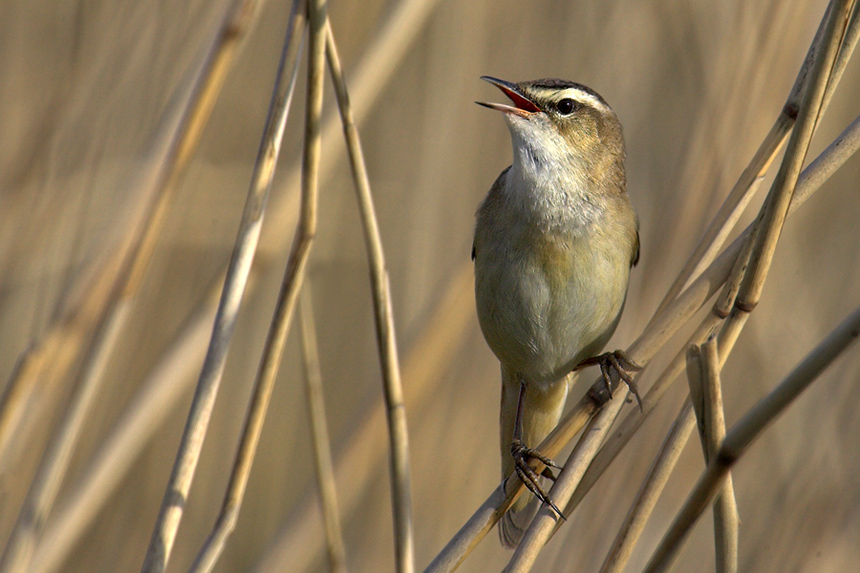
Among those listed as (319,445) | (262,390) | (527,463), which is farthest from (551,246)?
(262,390)

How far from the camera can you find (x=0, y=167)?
2434 mm

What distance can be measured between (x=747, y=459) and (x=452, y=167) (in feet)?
4.85

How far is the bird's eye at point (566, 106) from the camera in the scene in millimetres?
2172

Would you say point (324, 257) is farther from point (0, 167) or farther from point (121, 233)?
point (121, 233)

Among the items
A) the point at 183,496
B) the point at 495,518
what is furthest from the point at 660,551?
the point at 183,496

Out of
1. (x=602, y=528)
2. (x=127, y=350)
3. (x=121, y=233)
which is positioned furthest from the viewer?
(x=127, y=350)

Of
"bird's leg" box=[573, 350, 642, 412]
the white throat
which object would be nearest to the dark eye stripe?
the white throat

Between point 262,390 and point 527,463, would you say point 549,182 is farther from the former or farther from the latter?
point 262,390

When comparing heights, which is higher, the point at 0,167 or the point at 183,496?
the point at 0,167

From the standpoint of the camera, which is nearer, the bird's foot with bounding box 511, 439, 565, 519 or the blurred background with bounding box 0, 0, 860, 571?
the bird's foot with bounding box 511, 439, 565, 519

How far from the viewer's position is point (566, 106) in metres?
2.18

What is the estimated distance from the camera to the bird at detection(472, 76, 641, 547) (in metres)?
2.02

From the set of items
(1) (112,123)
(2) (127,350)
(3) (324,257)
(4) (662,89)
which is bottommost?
(2) (127,350)

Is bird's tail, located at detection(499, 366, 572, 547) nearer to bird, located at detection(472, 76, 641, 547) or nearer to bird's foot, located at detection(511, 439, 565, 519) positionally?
bird, located at detection(472, 76, 641, 547)
